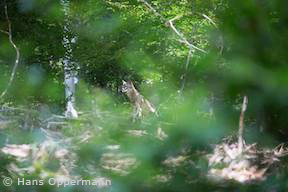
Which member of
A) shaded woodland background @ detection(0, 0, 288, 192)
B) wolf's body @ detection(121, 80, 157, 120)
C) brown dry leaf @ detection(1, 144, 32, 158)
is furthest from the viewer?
wolf's body @ detection(121, 80, 157, 120)

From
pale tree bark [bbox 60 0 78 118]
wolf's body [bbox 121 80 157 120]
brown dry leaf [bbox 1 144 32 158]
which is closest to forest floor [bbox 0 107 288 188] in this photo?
brown dry leaf [bbox 1 144 32 158]

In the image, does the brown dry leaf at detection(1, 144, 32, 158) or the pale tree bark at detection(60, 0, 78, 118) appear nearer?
the brown dry leaf at detection(1, 144, 32, 158)

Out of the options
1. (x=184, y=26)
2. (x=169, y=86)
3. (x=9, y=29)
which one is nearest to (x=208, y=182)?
(x=169, y=86)

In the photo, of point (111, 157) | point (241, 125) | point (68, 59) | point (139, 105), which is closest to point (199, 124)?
point (241, 125)

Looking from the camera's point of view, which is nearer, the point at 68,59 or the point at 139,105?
the point at 139,105

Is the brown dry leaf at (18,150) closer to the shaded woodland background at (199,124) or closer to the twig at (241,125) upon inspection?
the shaded woodland background at (199,124)

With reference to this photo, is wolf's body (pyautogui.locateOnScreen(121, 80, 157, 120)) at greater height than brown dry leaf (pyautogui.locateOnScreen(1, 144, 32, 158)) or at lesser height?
greater

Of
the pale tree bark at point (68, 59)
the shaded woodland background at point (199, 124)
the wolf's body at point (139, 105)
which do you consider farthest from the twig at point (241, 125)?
the pale tree bark at point (68, 59)

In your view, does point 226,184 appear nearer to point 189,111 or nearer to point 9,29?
point 189,111

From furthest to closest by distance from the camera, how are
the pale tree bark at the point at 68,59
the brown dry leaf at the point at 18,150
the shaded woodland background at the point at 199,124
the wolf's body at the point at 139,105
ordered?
1. the pale tree bark at the point at 68,59
2. the wolf's body at the point at 139,105
3. the brown dry leaf at the point at 18,150
4. the shaded woodland background at the point at 199,124

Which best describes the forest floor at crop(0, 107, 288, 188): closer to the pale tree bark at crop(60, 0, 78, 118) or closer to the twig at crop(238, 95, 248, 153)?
the twig at crop(238, 95, 248, 153)

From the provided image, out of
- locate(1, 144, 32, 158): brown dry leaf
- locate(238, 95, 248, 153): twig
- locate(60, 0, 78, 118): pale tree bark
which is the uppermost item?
locate(60, 0, 78, 118): pale tree bark

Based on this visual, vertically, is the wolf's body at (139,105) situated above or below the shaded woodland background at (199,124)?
above

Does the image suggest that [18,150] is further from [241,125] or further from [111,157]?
[241,125]
